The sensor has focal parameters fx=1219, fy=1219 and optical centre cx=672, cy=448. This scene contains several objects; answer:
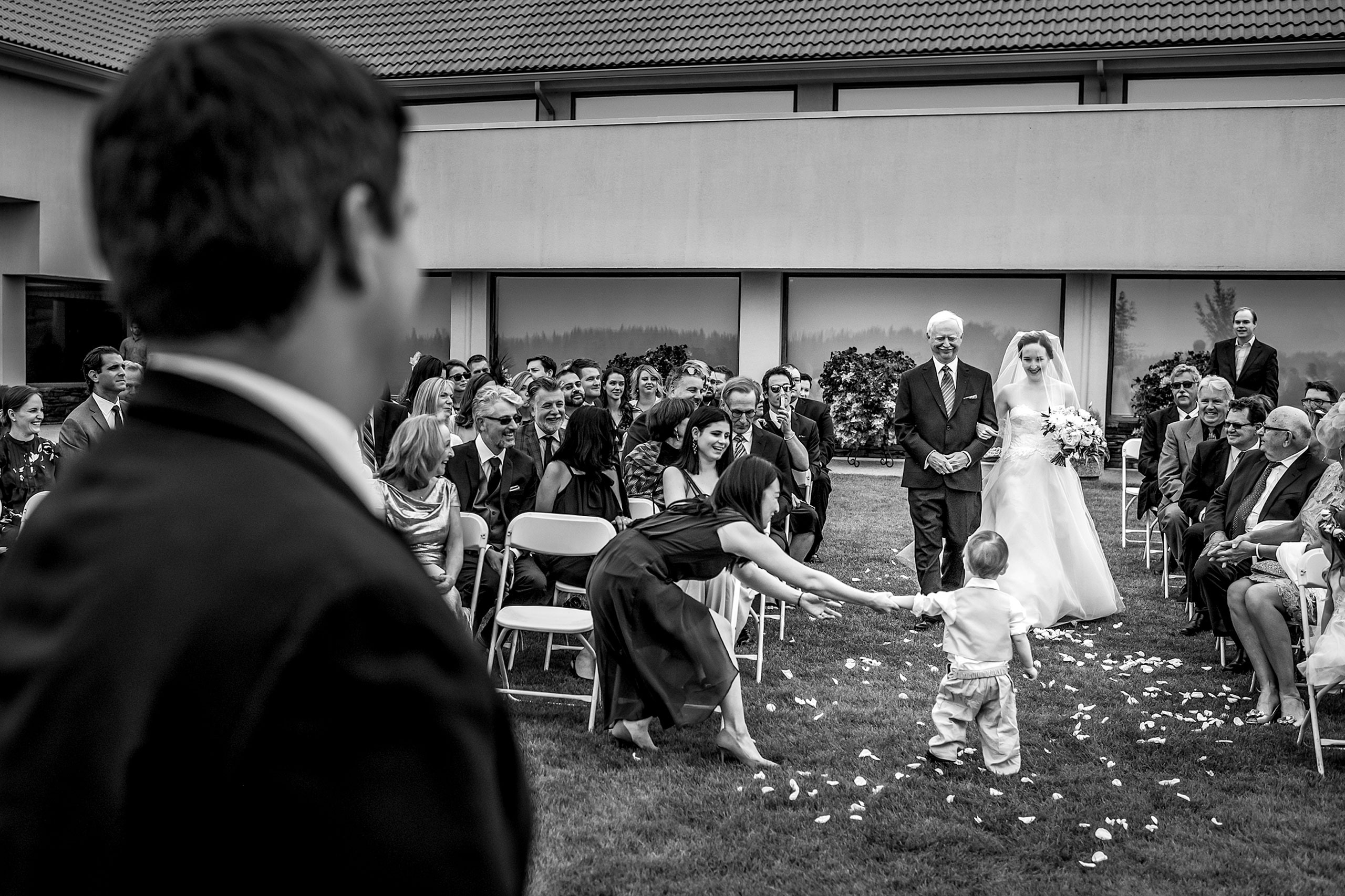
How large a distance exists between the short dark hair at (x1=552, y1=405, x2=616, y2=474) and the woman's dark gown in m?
1.82

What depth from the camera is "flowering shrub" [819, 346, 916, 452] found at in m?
19.8

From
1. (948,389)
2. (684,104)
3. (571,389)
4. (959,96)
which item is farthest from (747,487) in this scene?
(684,104)

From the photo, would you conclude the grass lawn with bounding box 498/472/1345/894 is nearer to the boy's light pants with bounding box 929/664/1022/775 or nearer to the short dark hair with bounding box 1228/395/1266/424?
the boy's light pants with bounding box 929/664/1022/775

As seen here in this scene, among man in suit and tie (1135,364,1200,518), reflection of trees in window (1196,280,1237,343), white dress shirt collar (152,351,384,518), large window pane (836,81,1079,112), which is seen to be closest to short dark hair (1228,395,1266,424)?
man in suit and tie (1135,364,1200,518)

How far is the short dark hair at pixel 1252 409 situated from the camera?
26.1ft

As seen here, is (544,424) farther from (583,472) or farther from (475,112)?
(475,112)

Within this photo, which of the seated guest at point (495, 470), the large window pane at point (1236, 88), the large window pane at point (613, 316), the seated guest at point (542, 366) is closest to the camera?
the seated guest at point (495, 470)

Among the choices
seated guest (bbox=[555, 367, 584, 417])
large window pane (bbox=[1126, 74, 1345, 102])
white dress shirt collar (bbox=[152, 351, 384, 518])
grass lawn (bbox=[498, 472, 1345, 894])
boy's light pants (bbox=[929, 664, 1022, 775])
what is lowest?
grass lawn (bbox=[498, 472, 1345, 894])

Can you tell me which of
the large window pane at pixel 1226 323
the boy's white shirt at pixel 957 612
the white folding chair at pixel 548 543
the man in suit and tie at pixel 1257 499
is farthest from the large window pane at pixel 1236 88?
the white folding chair at pixel 548 543

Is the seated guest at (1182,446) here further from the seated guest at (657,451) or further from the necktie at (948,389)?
the seated guest at (657,451)

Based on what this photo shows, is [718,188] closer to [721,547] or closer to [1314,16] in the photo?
[1314,16]

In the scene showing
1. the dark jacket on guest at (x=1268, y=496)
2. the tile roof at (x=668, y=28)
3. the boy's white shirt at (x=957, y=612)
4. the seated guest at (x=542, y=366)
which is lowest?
the boy's white shirt at (x=957, y=612)

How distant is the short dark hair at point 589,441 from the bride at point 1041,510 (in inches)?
125

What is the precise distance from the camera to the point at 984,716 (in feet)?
18.7
